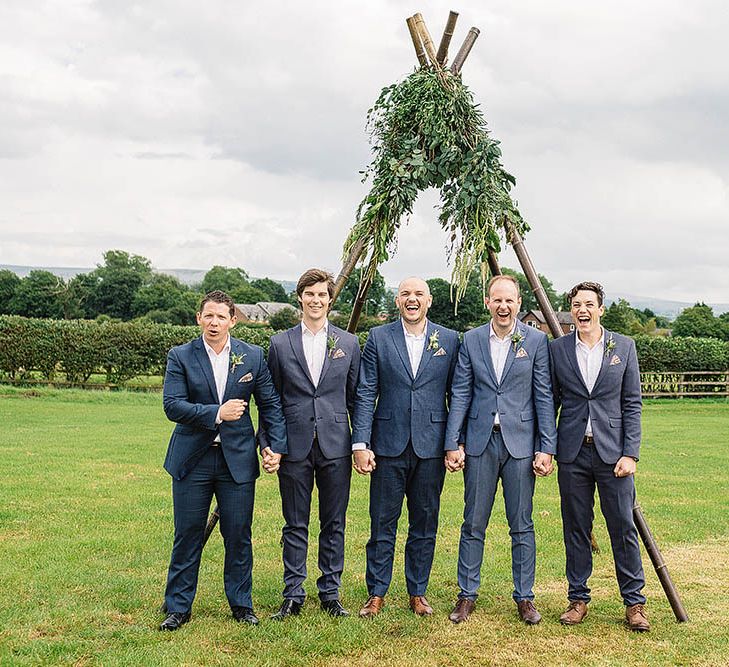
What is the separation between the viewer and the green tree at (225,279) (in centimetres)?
9888

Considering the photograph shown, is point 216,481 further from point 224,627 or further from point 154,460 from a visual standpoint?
point 154,460

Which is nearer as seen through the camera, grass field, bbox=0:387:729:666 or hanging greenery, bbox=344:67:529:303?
grass field, bbox=0:387:729:666

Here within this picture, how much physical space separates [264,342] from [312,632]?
20.3m

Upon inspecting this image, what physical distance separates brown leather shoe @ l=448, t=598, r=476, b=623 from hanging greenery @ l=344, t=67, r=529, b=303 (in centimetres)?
232

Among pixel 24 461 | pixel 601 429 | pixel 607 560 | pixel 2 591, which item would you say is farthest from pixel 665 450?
pixel 2 591

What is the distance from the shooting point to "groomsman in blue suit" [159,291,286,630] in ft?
16.4

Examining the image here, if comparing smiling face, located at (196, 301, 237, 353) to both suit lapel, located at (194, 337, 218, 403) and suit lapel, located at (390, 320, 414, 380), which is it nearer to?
suit lapel, located at (194, 337, 218, 403)

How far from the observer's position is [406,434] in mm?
5223

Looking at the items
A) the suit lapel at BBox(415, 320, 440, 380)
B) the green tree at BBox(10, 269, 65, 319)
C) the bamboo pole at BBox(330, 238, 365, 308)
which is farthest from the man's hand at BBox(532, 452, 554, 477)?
the green tree at BBox(10, 269, 65, 319)

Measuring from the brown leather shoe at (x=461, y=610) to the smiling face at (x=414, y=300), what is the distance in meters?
1.89

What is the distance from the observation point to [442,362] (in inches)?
210

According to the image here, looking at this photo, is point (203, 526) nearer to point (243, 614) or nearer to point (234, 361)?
point (243, 614)

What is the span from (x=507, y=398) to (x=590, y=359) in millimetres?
644

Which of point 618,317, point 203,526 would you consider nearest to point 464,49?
point 203,526
